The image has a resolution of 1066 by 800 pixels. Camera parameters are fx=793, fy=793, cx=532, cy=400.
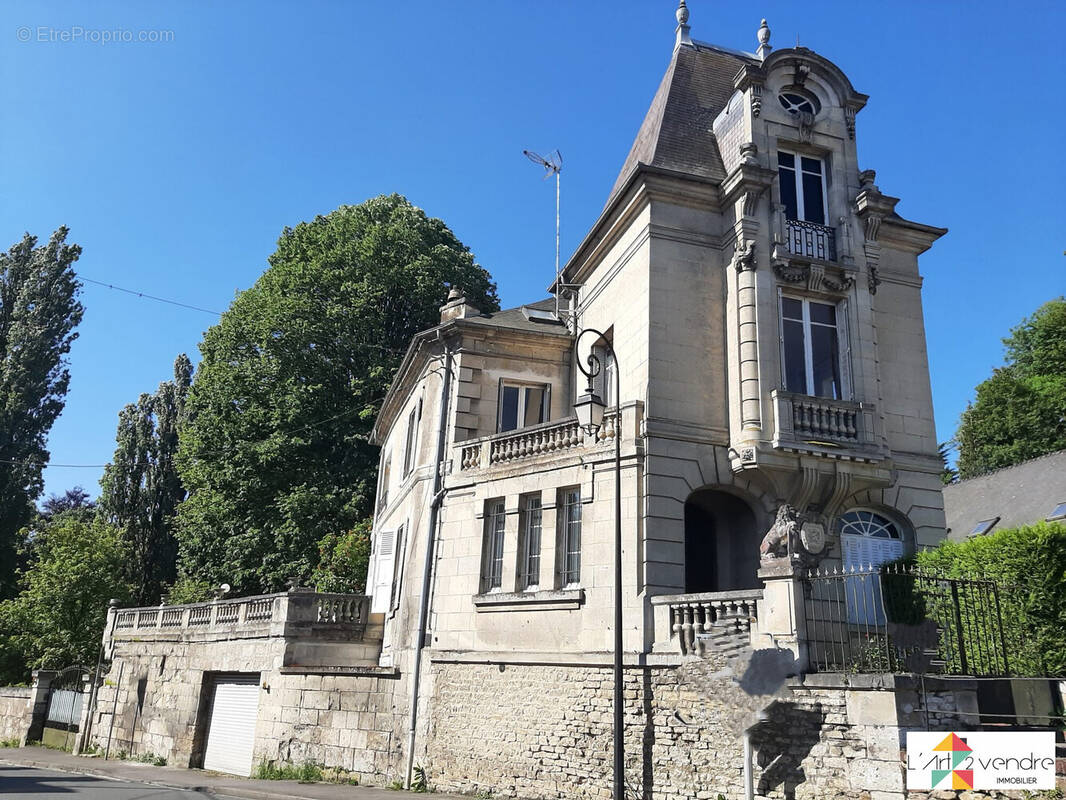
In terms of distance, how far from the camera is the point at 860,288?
15.3 meters

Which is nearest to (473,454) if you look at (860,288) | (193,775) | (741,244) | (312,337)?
(741,244)

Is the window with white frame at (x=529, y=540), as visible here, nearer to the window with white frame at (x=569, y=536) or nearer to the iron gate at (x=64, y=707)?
the window with white frame at (x=569, y=536)

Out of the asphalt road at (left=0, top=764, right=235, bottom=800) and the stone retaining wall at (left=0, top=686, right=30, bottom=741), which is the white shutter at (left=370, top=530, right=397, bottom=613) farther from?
the stone retaining wall at (left=0, top=686, right=30, bottom=741)

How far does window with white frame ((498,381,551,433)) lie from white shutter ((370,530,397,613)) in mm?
4918

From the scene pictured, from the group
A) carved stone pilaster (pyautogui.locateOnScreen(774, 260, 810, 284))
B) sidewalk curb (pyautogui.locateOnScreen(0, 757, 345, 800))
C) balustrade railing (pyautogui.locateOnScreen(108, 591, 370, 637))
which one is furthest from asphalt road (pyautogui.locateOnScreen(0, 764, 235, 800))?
carved stone pilaster (pyautogui.locateOnScreen(774, 260, 810, 284))

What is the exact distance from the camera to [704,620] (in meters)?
12.2

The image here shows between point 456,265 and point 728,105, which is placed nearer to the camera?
point 728,105

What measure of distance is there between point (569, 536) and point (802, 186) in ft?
27.7

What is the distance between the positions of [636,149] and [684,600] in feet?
37.2

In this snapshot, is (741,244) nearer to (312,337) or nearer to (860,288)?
(860,288)

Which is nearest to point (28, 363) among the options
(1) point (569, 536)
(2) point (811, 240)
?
(1) point (569, 536)

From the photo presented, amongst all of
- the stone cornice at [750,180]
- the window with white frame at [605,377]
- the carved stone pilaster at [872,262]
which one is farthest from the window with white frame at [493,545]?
the carved stone pilaster at [872,262]

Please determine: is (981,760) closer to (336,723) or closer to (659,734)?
(659,734)

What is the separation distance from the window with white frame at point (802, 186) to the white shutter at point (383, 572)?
12.5m
